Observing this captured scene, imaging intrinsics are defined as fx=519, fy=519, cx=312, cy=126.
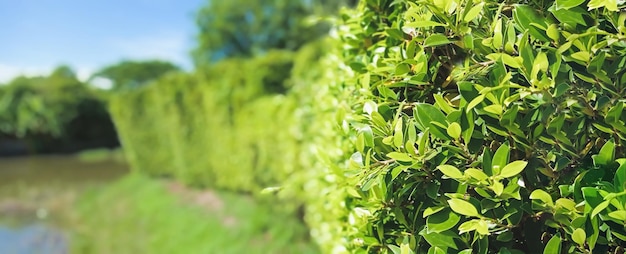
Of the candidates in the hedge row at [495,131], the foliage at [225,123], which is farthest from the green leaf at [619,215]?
the foliage at [225,123]

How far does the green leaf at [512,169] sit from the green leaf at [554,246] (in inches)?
7.6

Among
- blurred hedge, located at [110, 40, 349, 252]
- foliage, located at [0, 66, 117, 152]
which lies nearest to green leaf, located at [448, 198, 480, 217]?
blurred hedge, located at [110, 40, 349, 252]

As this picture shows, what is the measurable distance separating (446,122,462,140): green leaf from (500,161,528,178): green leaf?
0.14 m

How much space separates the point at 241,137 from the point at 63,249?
17.0 feet

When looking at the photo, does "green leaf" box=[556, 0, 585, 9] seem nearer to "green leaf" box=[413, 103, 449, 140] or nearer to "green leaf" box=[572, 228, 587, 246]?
"green leaf" box=[413, 103, 449, 140]

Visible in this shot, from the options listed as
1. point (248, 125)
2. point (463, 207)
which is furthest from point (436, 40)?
point (248, 125)

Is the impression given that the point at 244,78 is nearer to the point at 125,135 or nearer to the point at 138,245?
the point at 138,245

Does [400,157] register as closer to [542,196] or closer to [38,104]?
[542,196]

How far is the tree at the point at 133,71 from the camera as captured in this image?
8056 centimetres

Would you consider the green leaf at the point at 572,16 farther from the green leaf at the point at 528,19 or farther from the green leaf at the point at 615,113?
the green leaf at the point at 615,113

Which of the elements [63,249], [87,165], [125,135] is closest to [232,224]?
[63,249]

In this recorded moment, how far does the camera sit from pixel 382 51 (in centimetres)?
178

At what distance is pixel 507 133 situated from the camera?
132cm

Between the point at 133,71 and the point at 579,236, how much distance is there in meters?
86.5
